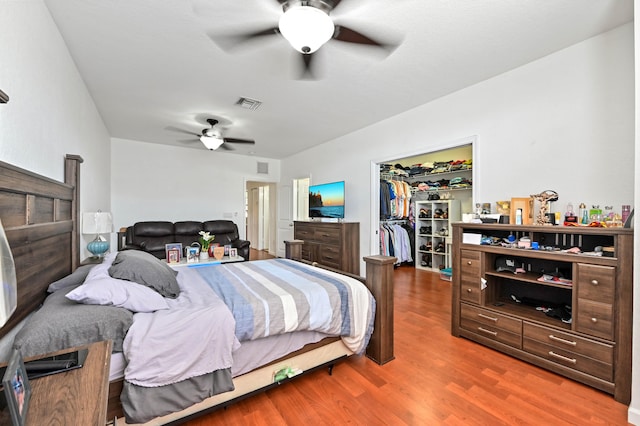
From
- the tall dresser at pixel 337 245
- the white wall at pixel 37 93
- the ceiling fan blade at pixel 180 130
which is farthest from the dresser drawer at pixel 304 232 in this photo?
the white wall at pixel 37 93

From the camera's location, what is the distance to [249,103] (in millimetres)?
3566

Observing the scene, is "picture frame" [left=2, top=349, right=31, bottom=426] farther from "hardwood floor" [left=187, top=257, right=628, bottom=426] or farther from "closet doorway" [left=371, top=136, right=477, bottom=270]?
"closet doorway" [left=371, top=136, right=477, bottom=270]

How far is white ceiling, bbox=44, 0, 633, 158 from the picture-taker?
1.94m

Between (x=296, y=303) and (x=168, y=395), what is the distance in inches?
31.1

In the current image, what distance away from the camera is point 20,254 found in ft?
4.40

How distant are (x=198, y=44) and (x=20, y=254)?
1.93 m

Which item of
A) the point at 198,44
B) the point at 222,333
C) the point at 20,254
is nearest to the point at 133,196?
the point at 198,44

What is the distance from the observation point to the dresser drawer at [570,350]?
6.09ft

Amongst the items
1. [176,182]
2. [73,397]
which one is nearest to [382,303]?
[73,397]

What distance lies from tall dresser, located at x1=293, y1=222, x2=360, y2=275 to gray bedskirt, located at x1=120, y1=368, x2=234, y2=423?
10.3 feet

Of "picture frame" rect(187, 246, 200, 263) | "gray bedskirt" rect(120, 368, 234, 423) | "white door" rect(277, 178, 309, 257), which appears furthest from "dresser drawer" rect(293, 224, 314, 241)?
"gray bedskirt" rect(120, 368, 234, 423)

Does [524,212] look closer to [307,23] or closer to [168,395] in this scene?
[307,23]

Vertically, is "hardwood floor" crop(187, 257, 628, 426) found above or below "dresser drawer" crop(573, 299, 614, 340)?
below

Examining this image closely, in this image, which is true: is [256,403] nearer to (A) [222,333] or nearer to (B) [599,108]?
(A) [222,333]
